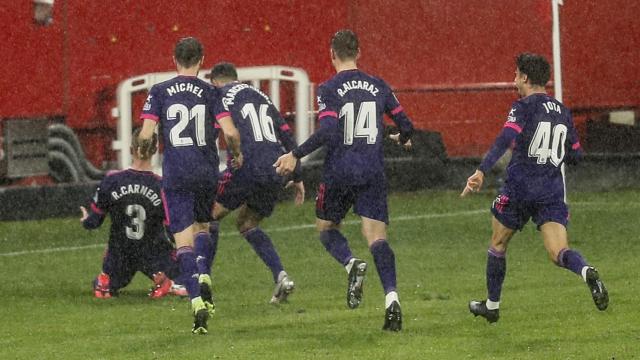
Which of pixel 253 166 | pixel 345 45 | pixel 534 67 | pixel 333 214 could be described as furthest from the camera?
pixel 253 166

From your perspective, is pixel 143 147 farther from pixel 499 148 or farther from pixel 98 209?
pixel 499 148

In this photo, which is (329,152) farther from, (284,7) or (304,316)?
(284,7)

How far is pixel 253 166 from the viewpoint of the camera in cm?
1271

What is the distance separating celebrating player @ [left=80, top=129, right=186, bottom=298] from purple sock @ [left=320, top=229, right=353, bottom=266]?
6.17ft

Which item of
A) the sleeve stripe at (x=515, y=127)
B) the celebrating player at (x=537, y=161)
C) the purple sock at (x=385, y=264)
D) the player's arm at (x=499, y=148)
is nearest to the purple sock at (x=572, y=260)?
the celebrating player at (x=537, y=161)

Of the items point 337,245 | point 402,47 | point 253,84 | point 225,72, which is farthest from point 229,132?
point 402,47

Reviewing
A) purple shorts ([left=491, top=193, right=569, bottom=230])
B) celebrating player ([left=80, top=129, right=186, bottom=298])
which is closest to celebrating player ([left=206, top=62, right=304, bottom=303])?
celebrating player ([left=80, top=129, right=186, bottom=298])

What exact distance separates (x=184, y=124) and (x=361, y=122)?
120 cm

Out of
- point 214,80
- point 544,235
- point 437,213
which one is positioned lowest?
point 437,213

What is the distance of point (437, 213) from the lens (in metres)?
20.5

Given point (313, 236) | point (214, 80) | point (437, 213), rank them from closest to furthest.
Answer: point (214, 80) → point (313, 236) → point (437, 213)

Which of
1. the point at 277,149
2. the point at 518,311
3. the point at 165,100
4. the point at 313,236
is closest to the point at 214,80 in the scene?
the point at 277,149

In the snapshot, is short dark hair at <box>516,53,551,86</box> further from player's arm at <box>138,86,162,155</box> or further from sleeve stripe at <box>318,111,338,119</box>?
player's arm at <box>138,86,162,155</box>

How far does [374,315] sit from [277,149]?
6.91 ft
